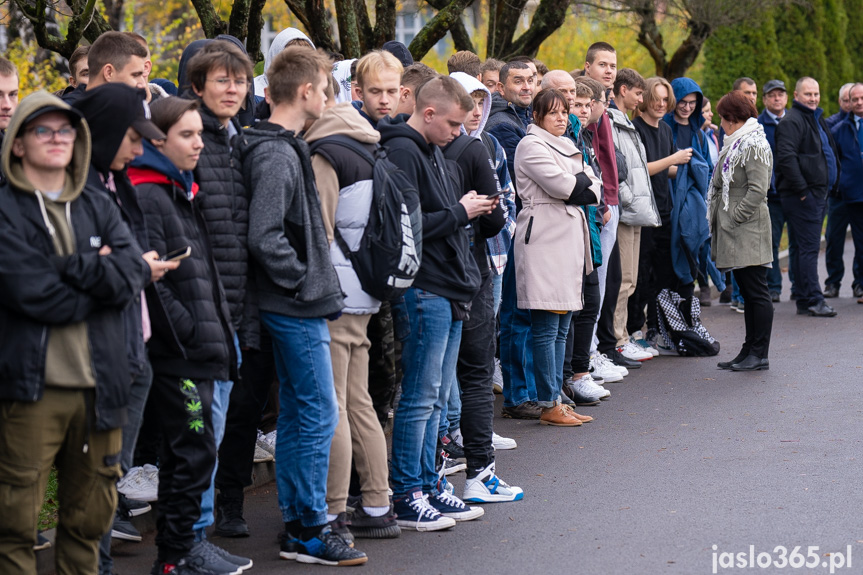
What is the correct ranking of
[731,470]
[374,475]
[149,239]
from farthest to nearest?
[731,470], [374,475], [149,239]

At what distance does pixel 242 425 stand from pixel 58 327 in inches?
66.7

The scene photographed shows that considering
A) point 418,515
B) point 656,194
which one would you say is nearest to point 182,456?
point 418,515

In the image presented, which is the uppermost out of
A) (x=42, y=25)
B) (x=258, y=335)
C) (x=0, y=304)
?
(x=42, y=25)

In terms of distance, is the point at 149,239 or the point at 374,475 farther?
the point at 374,475

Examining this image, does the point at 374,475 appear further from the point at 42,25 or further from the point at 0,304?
the point at 42,25

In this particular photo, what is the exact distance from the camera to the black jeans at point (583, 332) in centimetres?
842

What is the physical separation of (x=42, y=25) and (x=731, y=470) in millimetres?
5672

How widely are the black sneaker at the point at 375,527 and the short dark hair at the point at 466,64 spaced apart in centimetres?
388

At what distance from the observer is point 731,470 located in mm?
6598

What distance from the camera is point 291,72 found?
5.10m

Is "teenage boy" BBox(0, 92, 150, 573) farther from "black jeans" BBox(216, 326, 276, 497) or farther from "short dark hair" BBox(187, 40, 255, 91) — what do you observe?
"black jeans" BBox(216, 326, 276, 497)

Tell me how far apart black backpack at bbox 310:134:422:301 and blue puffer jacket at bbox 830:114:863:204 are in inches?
376

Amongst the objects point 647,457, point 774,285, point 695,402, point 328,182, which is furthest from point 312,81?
point 774,285

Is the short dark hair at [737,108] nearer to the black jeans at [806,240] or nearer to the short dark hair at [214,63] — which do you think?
the black jeans at [806,240]
